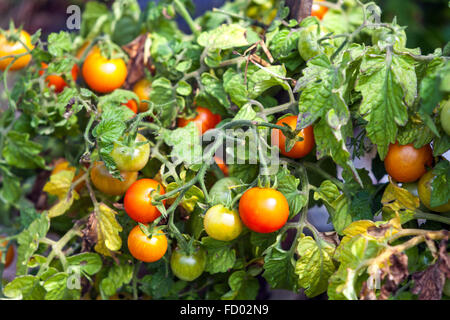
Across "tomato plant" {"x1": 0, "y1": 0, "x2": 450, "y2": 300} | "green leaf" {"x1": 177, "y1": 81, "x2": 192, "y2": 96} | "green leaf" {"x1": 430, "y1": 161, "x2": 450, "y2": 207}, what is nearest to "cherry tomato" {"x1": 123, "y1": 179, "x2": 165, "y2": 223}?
A: "tomato plant" {"x1": 0, "y1": 0, "x2": 450, "y2": 300}


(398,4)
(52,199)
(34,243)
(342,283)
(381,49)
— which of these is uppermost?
(398,4)

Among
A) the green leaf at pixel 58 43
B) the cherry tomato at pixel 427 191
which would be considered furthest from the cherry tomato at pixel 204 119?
the cherry tomato at pixel 427 191

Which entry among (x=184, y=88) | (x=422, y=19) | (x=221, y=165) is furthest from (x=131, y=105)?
(x=422, y=19)

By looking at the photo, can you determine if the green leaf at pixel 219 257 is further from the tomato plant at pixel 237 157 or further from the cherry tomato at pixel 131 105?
the cherry tomato at pixel 131 105

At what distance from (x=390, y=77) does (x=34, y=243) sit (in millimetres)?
726

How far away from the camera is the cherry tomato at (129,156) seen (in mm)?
789

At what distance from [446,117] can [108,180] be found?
60cm

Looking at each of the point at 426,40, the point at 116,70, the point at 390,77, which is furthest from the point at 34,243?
the point at 426,40

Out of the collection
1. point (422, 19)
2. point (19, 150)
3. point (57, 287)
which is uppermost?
point (422, 19)

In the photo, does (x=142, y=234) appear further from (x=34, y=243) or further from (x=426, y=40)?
(x=426, y=40)

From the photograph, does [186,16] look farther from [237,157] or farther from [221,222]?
[221,222]

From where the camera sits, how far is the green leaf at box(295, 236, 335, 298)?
0.75m

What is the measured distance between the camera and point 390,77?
666 mm

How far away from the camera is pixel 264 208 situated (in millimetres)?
707
